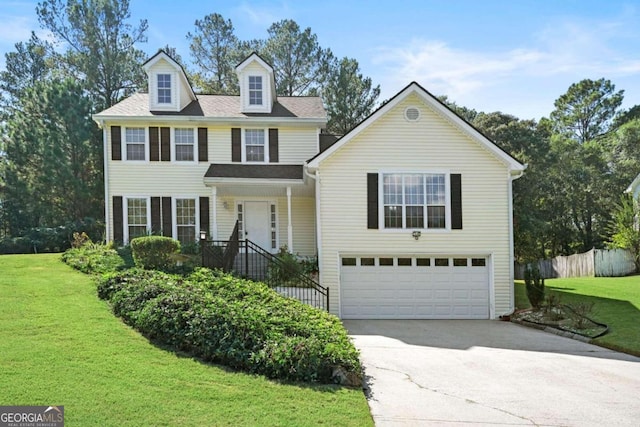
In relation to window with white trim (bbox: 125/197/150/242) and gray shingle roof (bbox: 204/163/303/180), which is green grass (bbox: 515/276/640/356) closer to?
gray shingle roof (bbox: 204/163/303/180)

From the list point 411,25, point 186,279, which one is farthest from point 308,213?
point 411,25

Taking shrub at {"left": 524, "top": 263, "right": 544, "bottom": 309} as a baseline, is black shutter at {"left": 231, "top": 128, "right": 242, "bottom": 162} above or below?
above

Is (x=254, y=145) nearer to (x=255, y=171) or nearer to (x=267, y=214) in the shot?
(x=255, y=171)

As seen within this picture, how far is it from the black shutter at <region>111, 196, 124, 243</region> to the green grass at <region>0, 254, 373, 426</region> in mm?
9101

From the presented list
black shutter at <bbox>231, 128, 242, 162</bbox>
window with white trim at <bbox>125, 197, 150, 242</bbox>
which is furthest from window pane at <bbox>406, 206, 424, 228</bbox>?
window with white trim at <bbox>125, 197, 150, 242</bbox>

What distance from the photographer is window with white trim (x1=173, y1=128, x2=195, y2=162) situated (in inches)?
757

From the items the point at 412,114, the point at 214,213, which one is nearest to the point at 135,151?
the point at 214,213

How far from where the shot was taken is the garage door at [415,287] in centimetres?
1534

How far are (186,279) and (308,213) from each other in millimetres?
7602

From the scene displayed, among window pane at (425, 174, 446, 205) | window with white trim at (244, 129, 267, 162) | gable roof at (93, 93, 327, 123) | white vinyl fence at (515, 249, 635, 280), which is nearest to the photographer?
window pane at (425, 174, 446, 205)

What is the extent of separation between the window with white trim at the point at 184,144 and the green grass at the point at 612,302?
13257 mm

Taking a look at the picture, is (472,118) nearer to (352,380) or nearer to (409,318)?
(409,318)

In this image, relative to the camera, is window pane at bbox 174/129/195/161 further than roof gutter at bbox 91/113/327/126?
Yes

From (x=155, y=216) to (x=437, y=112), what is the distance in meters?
11.0
